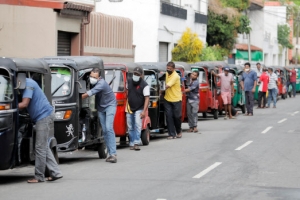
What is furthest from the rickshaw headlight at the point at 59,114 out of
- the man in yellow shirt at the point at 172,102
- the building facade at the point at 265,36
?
the building facade at the point at 265,36

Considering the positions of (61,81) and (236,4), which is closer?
(61,81)

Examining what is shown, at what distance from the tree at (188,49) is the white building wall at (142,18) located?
220 centimetres

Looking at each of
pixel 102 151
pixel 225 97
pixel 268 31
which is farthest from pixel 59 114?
pixel 268 31

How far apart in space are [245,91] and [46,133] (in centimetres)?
1995

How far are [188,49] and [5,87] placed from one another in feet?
97.8

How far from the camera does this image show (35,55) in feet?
89.2

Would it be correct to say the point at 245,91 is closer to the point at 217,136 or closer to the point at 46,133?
the point at 217,136

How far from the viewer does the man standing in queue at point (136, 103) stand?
60.3 ft

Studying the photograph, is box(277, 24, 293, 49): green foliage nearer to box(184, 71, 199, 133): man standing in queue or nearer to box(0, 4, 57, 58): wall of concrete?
box(0, 4, 57, 58): wall of concrete

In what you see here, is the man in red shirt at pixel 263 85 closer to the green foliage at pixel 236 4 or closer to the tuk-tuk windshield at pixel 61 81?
the green foliage at pixel 236 4

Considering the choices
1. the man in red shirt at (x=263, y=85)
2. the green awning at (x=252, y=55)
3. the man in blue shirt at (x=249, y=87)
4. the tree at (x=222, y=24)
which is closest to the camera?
the man in blue shirt at (x=249, y=87)

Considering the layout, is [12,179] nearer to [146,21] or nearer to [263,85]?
[263,85]

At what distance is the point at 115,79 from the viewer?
63.7 ft

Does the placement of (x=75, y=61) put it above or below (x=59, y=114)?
above
